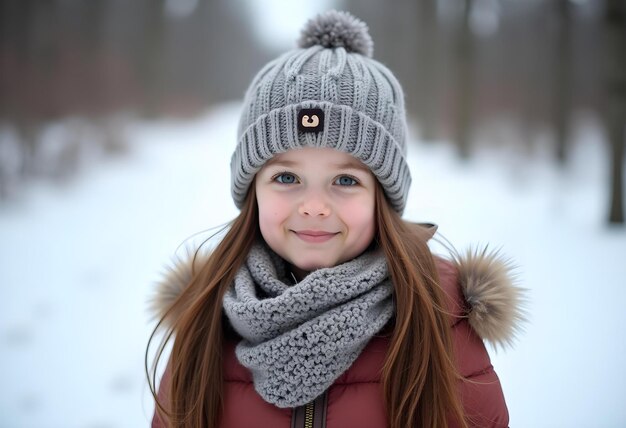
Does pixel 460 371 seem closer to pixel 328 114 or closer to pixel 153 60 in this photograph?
pixel 328 114

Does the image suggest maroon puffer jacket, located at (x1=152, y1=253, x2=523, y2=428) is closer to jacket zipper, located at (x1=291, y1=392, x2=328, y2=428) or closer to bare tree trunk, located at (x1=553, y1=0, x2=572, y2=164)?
jacket zipper, located at (x1=291, y1=392, x2=328, y2=428)

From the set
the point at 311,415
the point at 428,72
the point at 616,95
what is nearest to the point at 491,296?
the point at 311,415

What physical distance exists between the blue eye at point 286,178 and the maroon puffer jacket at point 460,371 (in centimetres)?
45

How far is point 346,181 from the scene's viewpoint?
4.06 ft

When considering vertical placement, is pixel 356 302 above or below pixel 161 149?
below

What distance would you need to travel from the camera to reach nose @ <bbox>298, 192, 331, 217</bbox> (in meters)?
1.17

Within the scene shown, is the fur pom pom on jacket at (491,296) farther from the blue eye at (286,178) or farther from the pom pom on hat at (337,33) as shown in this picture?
the pom pom on hat at (337,33)

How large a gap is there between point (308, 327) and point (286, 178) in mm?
375

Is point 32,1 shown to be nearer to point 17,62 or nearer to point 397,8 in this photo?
point 17,62

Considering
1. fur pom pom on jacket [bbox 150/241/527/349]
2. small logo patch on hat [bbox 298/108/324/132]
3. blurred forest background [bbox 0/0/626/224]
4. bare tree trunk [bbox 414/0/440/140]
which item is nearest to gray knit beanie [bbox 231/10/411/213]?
small logo patch on hat [bbox 298/108/324/132]


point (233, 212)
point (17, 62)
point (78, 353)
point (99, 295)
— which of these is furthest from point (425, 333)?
point (17, 62)

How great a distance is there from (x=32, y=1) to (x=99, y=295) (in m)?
3.79

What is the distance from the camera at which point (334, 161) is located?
1.20 m

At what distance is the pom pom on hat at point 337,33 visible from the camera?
54.8 inches
